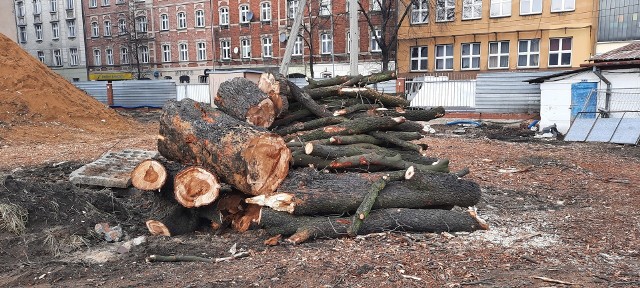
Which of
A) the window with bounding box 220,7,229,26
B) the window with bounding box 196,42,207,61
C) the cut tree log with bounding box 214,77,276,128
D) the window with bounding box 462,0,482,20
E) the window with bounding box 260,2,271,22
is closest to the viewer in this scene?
the cut tree log with bounding box 214,77,276,128

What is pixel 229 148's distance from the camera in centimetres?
558

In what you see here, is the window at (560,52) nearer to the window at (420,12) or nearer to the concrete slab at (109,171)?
the window at (420,12)

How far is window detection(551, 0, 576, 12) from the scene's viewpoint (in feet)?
96.3

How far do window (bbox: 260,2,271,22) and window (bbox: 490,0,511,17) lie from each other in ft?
57.1

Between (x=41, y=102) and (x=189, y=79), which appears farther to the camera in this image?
(x=189, y=79)

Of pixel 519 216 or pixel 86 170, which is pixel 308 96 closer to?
pixel 519 216

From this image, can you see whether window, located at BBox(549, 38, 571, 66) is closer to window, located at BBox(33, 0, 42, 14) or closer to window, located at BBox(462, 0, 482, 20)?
window, located at BBox(462, 0, 482, 20)

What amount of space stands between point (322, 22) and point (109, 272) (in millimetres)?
34065

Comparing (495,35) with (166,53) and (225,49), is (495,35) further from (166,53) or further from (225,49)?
(166,53)

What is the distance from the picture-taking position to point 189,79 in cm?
4369

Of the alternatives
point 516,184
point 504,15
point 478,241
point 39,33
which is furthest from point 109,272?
point 39,33

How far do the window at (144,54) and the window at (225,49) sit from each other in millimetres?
8629

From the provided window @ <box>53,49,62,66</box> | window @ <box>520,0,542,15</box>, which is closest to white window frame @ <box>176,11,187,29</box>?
window @ <box>53,49,62,66</box>

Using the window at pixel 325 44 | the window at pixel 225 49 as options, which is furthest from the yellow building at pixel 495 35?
the window at pixel 225 49
